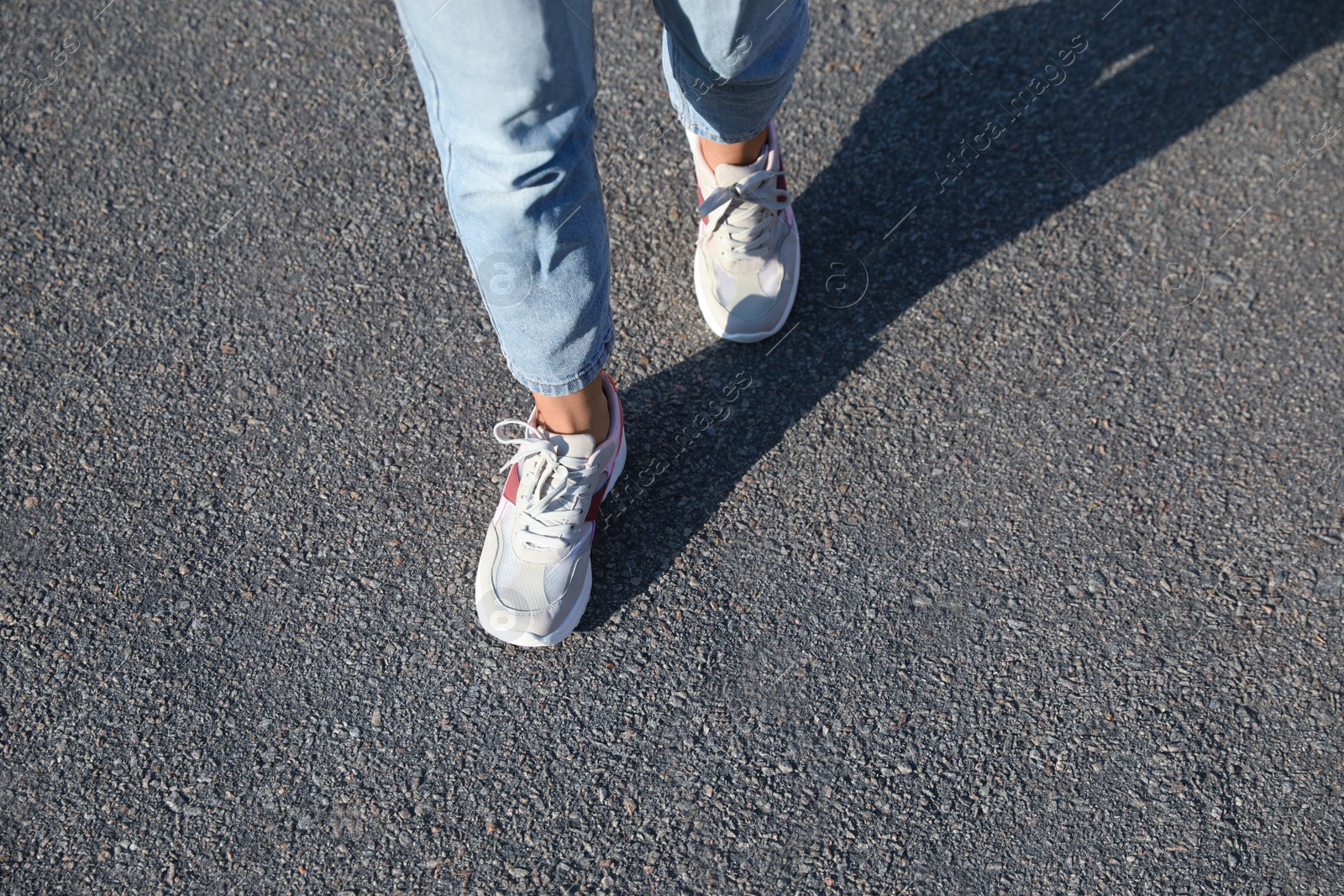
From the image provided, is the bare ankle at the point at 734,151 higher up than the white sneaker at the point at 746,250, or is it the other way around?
the bare ankle at the point at 734,151

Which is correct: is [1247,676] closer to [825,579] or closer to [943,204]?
[825,579]

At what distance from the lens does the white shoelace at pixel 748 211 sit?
6.16ft

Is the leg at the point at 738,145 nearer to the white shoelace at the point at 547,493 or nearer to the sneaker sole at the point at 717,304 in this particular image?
the sneaker sole at the point at 717,304

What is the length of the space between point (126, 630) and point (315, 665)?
14.2 inches

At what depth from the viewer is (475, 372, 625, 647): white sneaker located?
1658 mm

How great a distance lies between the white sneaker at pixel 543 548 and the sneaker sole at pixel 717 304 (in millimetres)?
436

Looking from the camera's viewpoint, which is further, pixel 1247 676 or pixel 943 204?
pixel 943 204

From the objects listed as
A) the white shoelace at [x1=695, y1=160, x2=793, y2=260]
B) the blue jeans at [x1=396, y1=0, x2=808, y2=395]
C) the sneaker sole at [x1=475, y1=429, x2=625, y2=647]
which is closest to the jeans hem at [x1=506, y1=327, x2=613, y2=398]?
the blue jeans at [x1=396, y1=0, x2=808, y2=395]

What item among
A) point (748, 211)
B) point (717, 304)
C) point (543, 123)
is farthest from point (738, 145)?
point (543, 123)

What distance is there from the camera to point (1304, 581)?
1.79 metres

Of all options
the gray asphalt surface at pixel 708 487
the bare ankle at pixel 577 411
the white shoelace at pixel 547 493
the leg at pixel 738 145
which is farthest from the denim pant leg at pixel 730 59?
the white shoelace at pixel 547 493

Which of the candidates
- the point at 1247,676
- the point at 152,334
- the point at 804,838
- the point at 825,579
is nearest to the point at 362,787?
the point at 804,838

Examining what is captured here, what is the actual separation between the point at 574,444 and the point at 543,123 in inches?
24.7

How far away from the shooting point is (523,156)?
120 centimetres
